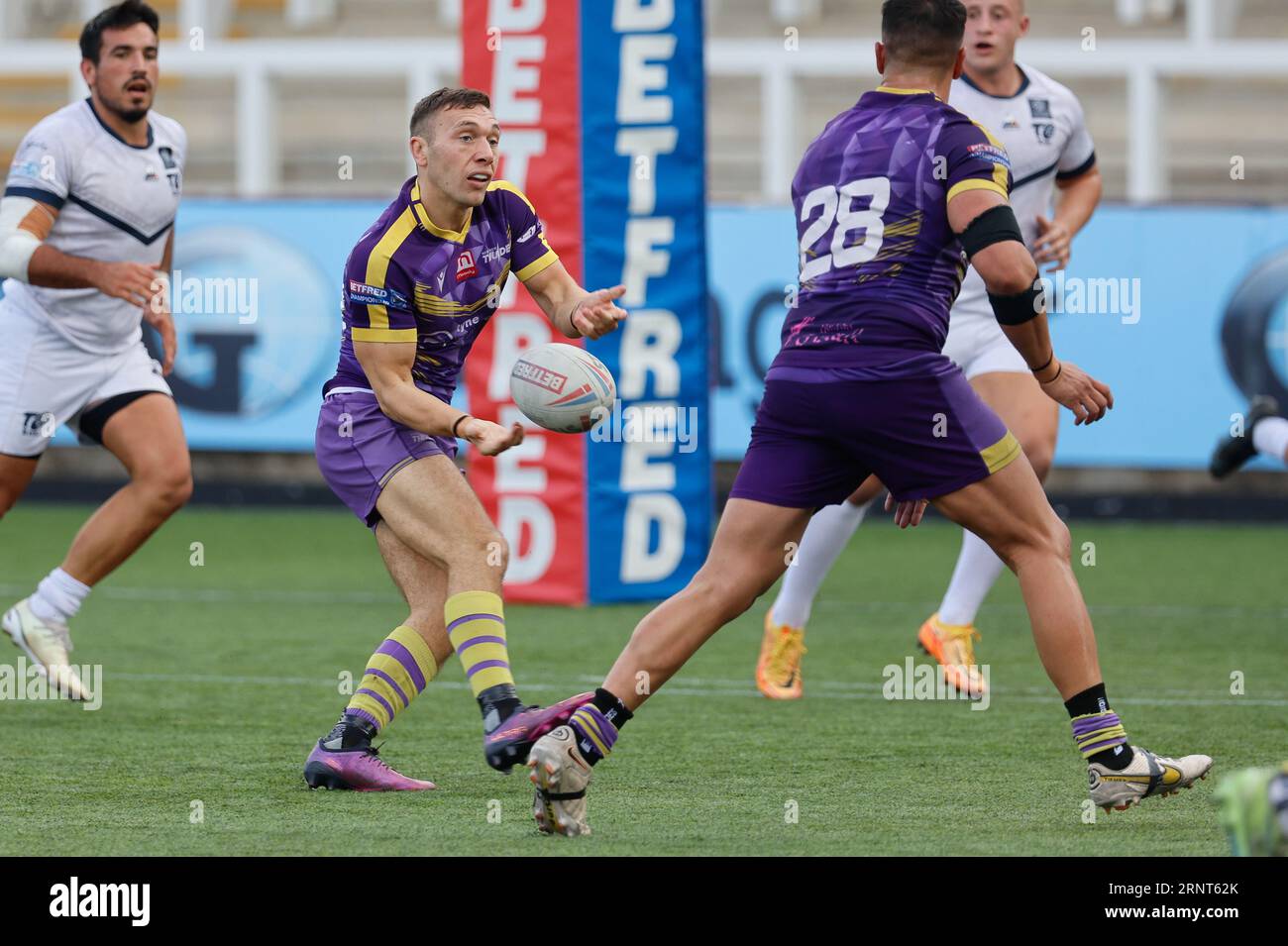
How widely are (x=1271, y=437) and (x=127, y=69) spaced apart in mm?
4333

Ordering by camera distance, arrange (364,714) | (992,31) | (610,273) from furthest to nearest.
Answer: (610,273)
(992,31)
(364,714)

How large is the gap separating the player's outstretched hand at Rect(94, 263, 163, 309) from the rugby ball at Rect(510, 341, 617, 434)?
6.84 ft

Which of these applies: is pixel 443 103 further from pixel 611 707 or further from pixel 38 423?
pixel 38 423

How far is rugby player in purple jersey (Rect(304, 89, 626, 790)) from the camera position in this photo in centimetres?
595

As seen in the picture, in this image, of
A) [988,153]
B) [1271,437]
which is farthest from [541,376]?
[1271,437]

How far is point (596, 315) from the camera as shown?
602cm

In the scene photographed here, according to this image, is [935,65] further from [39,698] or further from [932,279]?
[39,698]

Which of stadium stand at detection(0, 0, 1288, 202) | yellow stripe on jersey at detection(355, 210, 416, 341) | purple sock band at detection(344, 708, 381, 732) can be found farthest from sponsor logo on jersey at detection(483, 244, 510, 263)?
stadium stand at detection(0, 0, 1288, 202)

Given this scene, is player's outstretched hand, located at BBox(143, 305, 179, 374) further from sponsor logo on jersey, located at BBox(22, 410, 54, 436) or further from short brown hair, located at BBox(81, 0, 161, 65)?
short brown hair, located at BBox(81, 0, 161, 65)

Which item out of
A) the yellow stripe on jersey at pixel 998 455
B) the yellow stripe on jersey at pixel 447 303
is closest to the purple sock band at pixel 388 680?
the yellow stripe on jersey at pixel 447 303

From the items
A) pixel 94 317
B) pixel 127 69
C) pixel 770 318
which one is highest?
pixel 770 318

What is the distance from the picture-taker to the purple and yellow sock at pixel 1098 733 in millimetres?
5512

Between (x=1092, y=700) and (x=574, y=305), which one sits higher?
(x=574, y=305)
